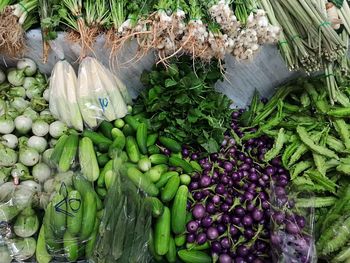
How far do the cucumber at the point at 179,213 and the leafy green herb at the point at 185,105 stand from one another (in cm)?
40

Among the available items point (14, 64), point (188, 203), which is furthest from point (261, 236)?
point (14, 64)

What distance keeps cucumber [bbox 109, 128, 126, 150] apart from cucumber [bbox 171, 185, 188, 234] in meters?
0.47

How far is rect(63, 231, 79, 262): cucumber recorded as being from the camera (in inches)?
80.1

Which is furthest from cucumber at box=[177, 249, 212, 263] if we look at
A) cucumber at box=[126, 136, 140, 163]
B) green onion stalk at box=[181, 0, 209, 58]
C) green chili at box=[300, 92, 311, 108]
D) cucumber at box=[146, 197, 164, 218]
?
green chili at box=[300, 92, 311, 108]

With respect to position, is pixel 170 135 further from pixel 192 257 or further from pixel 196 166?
pixel 192 257

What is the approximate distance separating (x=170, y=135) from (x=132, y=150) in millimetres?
291

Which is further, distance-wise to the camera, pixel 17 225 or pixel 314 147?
pixel 314 147

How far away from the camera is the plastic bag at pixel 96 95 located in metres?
2.69

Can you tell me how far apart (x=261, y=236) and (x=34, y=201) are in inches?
48.1

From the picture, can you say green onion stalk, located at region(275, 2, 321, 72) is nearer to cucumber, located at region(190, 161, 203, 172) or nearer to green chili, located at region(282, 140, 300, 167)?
green chili, located at region(282, 140, 300, 167)

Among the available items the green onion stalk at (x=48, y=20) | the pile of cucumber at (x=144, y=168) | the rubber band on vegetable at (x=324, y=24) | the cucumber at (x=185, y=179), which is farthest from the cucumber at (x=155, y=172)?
the rubber band on vegetable at (x=324, y=24)

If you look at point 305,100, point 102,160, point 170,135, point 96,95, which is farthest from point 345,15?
point 102,160

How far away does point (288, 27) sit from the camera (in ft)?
8.73

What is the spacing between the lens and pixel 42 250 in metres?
2.11
